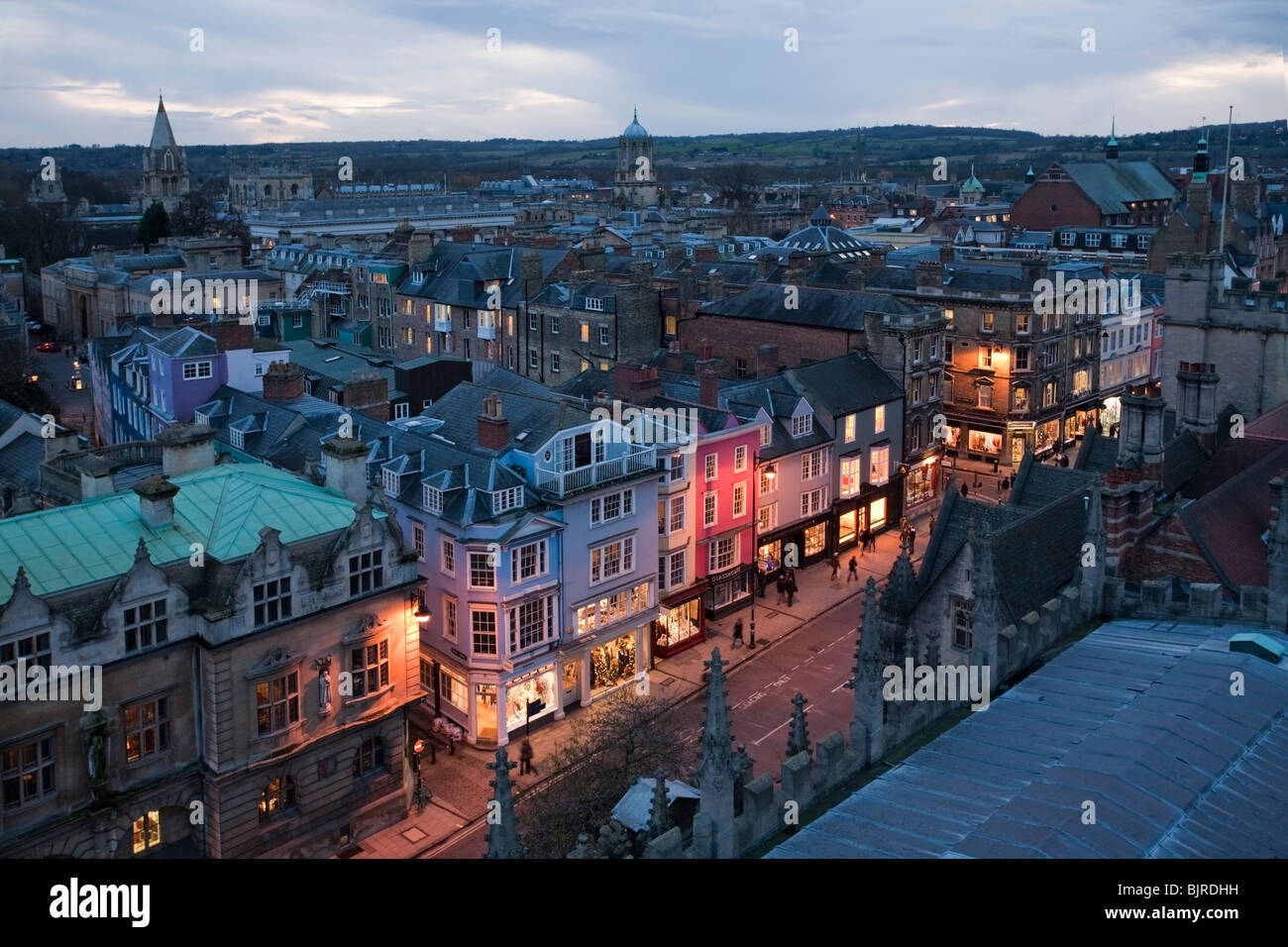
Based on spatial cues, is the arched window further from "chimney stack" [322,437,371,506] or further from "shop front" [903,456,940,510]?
"shop front" [903,456,940,510]


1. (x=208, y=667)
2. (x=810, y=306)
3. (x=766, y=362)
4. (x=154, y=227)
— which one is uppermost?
(x=154, y=227)

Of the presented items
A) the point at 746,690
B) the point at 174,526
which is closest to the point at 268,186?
the point at 746,690

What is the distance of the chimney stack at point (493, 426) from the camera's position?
38.3 metres

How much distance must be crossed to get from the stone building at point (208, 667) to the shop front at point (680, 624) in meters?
13.0

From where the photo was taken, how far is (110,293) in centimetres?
9000

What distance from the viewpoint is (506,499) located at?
116ft

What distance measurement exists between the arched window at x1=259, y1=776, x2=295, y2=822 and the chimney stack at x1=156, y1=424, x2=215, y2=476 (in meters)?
9.49

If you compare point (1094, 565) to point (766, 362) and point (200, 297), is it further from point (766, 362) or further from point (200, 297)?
point (200, 297)

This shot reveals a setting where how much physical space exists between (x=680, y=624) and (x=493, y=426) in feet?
35.8

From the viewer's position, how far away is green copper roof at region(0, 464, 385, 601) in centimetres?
2555

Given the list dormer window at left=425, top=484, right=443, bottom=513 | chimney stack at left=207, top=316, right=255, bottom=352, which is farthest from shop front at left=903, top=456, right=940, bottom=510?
chimney stack at left=207, top=316, right=255, bottom=352

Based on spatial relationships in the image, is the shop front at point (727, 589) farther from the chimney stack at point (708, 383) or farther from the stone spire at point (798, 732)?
the stone spire at point (798, 732)
